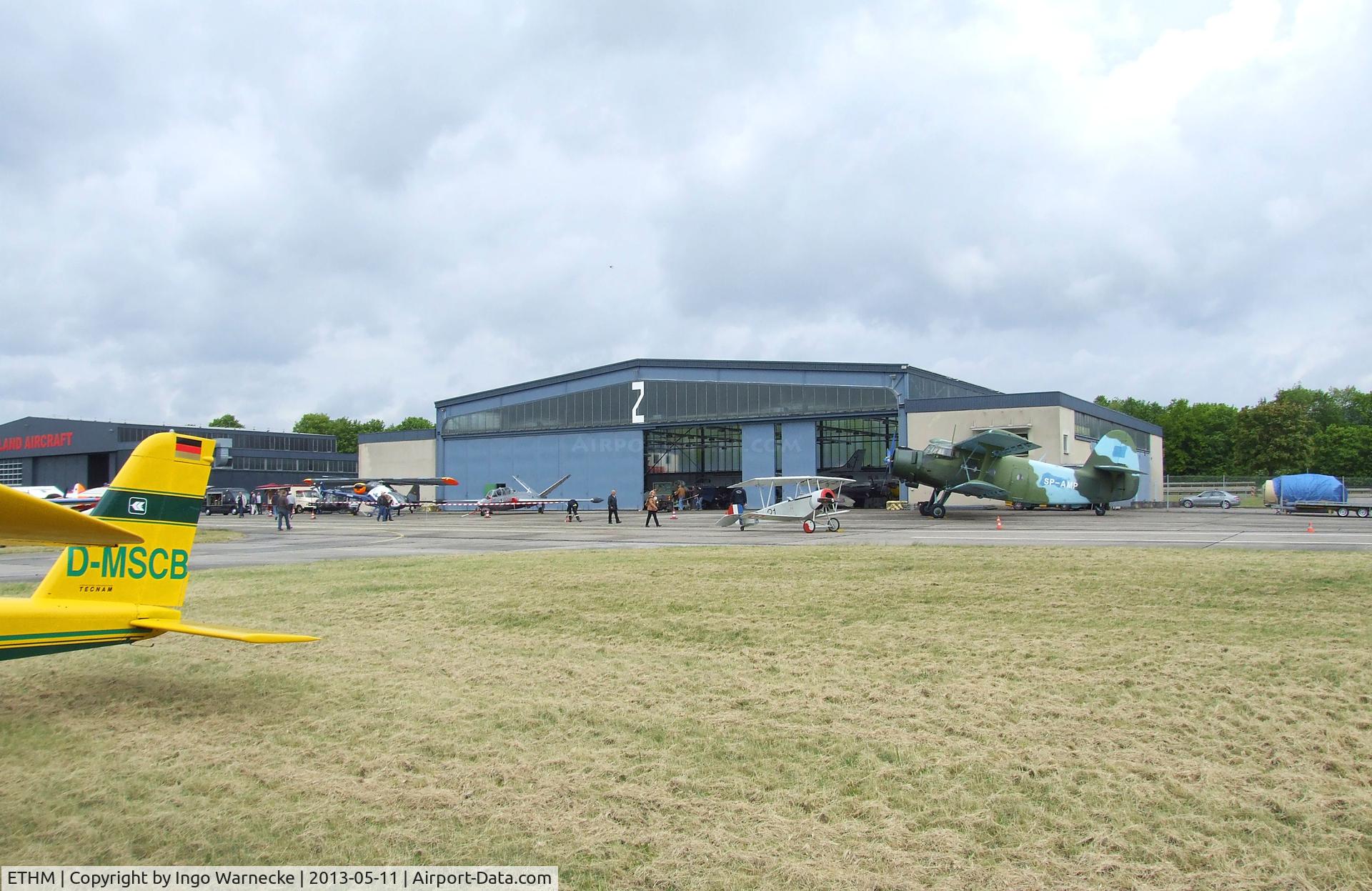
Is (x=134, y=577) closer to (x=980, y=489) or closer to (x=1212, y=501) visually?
(x=980, y=489)

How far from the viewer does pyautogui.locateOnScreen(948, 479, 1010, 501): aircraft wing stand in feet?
112

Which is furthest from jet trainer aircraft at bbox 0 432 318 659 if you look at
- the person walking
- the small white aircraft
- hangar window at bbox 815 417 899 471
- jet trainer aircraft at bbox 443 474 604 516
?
hangar window at bbox 815 417 899 471

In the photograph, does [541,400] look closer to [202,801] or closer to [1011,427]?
[1011,427]

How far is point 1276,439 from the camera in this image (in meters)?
72.0

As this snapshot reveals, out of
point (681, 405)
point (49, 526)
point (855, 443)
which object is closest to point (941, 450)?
point (681, 405)

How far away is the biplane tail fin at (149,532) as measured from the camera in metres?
6.36

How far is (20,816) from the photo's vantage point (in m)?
4.46

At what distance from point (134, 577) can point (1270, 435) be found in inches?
3380

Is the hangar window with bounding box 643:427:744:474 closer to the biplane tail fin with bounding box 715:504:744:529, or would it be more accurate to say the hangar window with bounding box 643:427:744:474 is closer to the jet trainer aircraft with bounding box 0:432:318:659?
the biplane tail fin with bounding box 715:504:744:529

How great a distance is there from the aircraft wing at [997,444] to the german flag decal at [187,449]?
98.1 ft

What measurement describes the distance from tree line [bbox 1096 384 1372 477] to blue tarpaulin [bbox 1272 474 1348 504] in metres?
37.8

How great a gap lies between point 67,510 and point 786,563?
1210 centimetres

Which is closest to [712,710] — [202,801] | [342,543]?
[202,801]

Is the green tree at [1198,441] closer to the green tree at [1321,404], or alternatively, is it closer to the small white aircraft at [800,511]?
the green tree at [1321,404]
